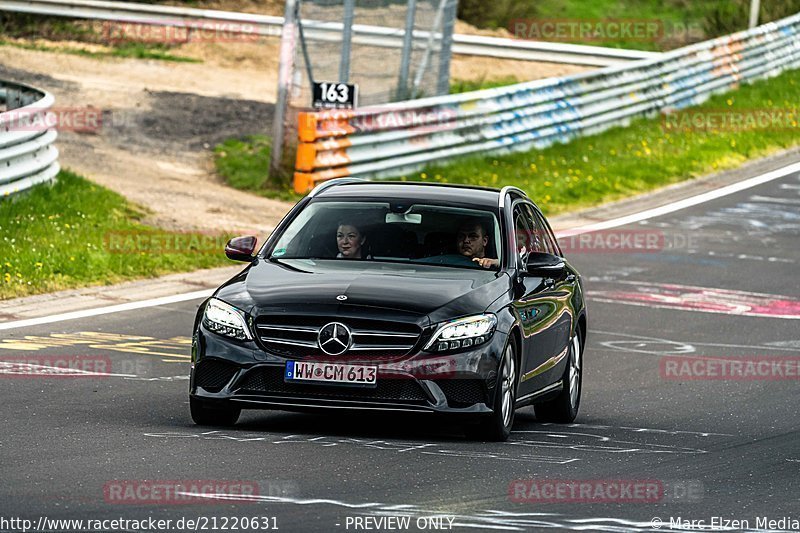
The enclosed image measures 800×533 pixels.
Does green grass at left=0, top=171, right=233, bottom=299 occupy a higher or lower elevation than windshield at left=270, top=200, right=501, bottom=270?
lower

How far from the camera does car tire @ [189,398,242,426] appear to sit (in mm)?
9859

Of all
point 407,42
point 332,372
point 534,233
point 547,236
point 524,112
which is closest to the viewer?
point 332,372

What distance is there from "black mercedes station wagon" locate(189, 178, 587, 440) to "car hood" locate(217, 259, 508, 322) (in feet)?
0.04

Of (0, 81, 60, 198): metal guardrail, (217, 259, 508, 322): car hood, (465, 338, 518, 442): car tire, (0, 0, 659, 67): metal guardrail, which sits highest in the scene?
(217, 259, 508, 322): car hood

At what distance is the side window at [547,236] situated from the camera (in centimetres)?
1191

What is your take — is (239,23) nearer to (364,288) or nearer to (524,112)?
(524,112)

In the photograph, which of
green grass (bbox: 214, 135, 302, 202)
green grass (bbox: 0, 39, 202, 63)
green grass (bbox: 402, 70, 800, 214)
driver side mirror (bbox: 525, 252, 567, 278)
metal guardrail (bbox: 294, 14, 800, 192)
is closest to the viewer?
driver side mirror (bbox: 525, 252, 567, 278)

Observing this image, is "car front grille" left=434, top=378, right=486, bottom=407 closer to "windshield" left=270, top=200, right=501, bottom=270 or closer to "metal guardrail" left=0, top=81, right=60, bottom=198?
"windshield" left=270, top=200, right=501, bottom=270

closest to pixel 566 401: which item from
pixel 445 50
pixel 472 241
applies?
pixel 472 241

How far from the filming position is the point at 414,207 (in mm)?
10906

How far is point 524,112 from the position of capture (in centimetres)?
2877

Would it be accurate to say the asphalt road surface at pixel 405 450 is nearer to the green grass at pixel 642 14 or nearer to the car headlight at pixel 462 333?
the car headlight at pixel 462 333

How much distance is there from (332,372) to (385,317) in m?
0.42

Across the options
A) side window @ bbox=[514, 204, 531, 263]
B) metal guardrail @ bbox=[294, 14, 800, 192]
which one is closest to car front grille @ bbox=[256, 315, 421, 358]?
side window @ bbox=[514, 204, 531, 263]
